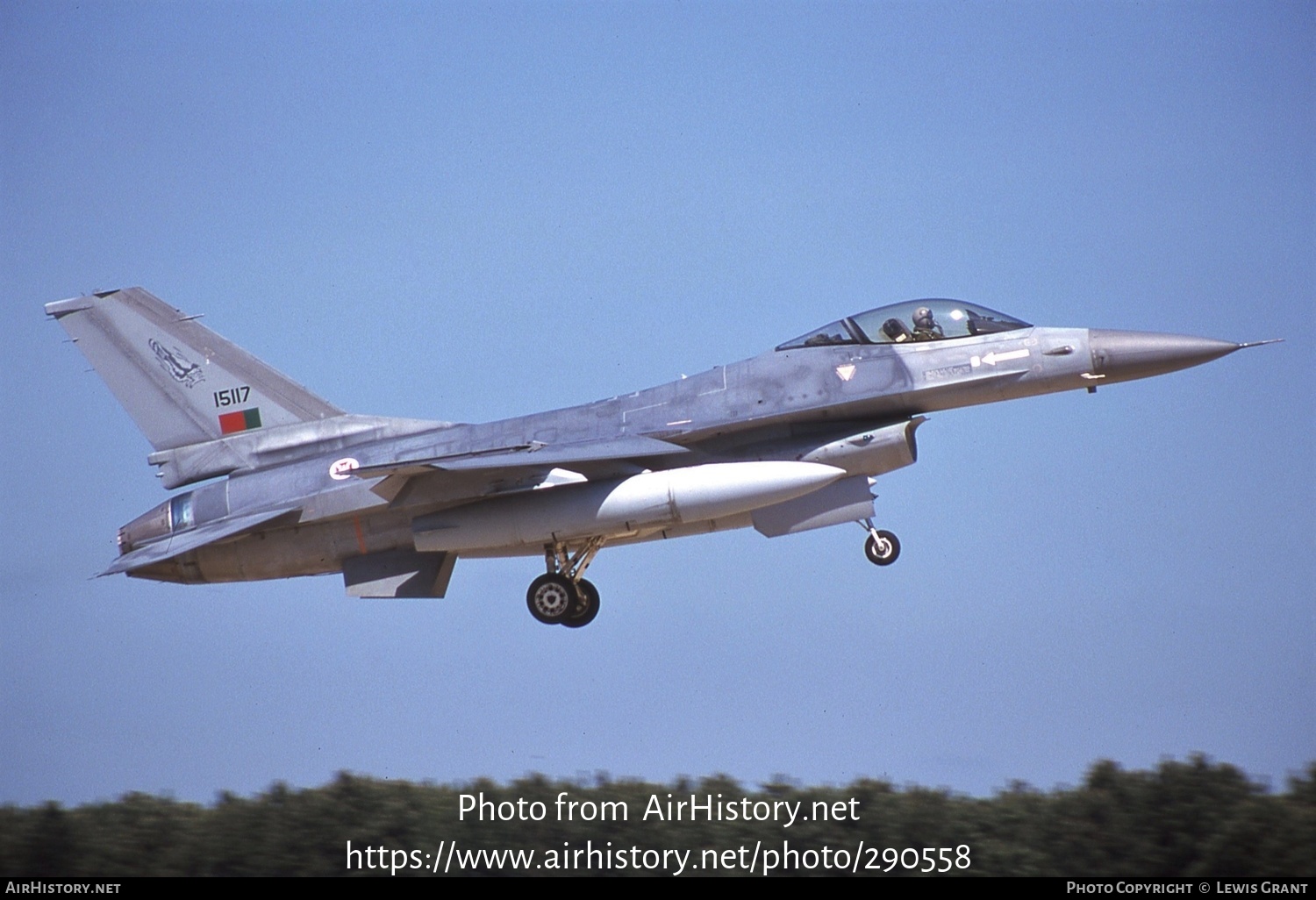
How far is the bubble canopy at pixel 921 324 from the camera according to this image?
55.9 ft

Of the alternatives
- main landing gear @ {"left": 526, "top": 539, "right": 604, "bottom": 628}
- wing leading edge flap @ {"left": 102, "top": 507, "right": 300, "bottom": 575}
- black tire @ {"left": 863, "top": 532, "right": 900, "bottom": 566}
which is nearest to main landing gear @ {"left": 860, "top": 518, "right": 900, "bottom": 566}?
black tire @ {"left": 863, "top": 532, "right": 900, "bottom": 566}

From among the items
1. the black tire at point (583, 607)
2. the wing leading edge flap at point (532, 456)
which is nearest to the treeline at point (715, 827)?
the black tire at point (583, 607)

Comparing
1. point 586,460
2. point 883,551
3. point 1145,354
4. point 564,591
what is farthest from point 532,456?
point 1145,354

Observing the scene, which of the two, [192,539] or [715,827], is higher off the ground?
[192,539]

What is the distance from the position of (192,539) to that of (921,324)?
8.27m

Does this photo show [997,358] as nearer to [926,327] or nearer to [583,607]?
[926,327]

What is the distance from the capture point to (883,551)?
673 inches

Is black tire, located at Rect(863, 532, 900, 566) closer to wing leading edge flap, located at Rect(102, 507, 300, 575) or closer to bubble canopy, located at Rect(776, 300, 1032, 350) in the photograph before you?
bubble canopy, located at Rect(776, 300, 1032, 350)

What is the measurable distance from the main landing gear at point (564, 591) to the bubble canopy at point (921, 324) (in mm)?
3472

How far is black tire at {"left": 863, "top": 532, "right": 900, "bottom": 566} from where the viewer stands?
17.1 meters

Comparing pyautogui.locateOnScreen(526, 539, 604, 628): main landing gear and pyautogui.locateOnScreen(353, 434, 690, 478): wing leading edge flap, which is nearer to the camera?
pyautogui.locateOnScreen(353, 434, 690, 478): wing leading edge flap

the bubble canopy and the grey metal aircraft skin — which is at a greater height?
the bubble canopy

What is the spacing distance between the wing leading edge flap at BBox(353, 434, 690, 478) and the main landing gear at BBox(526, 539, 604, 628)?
121 centimetres

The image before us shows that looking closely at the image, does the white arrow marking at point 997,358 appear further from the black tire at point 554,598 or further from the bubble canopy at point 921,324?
the black tire at point 554,598
